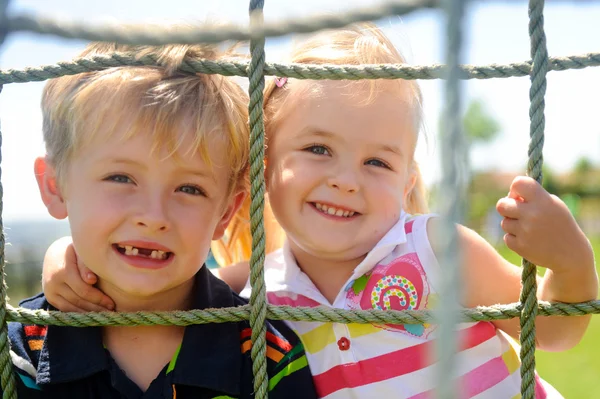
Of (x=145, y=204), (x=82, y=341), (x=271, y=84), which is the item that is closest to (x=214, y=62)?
(x=145, y=204)

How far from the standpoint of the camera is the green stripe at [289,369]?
45.4 inches

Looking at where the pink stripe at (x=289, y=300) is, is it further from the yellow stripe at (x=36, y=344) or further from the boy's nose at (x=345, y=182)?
the yellow stripe at (x=36, y=344)

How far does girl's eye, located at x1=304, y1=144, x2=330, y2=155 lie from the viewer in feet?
4.22

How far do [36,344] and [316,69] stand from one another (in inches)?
26.6

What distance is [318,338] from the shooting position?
1.26 metres

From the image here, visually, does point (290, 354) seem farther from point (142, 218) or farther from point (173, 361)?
point (142, 218)

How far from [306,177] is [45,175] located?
19.1 inches

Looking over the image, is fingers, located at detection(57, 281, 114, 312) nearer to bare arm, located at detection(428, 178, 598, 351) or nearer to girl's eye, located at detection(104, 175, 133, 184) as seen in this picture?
girl's eye, located at detection(104, 175, 133, 184)

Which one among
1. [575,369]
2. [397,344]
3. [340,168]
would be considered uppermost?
[340,168]

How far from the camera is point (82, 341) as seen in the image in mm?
1112

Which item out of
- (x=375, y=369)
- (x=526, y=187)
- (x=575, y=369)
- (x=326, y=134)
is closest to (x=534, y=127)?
(x=526, y=187)

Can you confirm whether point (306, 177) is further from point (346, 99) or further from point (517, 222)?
point (517, 222)

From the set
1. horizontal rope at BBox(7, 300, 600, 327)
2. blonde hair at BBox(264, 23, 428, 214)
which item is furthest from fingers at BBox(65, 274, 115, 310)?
blonde hair at BBox(264, 23, 428, 214)

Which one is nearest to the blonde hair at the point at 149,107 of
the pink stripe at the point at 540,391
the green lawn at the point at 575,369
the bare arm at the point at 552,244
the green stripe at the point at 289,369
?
the green stripe at the point at 289,369
